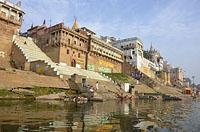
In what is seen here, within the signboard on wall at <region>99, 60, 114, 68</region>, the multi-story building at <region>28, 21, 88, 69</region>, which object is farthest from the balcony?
the signboard on wall at <region>99, 60, 114, 68</region>

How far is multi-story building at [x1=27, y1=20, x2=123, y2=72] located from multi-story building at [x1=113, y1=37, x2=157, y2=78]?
14954mm

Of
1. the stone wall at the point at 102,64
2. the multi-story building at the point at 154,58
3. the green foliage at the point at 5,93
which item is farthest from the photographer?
the multi-story building at the point at 154,58

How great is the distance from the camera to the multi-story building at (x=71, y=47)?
164 ft

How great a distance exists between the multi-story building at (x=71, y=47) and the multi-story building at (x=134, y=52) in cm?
1495

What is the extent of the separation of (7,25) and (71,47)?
1431 cm

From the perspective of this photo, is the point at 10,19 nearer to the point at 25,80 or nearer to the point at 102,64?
the point at 25,80

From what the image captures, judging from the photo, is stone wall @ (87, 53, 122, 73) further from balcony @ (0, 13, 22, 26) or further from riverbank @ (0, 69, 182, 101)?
riverbank @ (0, 69, 182, 101)

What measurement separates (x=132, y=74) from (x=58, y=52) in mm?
29954

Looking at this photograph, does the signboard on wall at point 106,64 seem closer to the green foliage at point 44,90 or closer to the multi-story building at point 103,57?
the multi-story building at point 103,57

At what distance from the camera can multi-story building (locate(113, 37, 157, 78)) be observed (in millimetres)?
78256

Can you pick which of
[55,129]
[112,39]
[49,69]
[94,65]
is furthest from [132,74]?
[55,129]

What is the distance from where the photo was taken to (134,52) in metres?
79.8

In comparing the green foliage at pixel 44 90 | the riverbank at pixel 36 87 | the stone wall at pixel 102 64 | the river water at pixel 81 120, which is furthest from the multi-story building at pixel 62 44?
the river water at pixel 81 120

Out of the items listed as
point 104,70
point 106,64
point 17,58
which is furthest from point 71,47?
point 106,64
